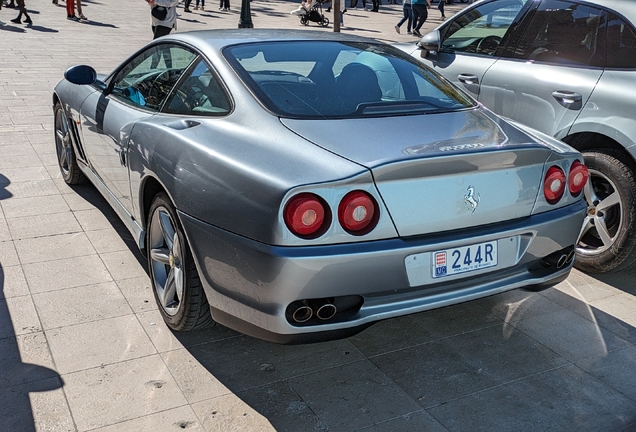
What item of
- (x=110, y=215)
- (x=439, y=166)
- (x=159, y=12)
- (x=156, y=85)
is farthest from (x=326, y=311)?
(x=159, y=12)

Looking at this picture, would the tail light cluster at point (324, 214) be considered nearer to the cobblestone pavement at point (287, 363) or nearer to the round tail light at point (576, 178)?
the cobblestone pavement at point (287, 363)

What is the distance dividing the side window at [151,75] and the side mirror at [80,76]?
19 cm

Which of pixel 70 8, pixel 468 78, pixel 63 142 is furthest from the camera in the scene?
pixel 70 8

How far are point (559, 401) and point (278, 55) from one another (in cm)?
220

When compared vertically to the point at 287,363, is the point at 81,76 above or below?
above

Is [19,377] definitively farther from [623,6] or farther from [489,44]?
[623,6]

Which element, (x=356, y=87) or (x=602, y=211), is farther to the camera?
(x=602, y=211)

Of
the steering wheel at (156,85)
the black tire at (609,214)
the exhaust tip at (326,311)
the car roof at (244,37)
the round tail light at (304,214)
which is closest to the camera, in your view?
the round tail light at (304,214)

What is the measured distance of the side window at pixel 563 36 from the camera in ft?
15.5

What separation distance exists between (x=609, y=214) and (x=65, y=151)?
4.17 metres

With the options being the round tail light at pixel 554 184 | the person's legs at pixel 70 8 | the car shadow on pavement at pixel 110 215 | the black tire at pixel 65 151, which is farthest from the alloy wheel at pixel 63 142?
the person's legs at pixel 70 8

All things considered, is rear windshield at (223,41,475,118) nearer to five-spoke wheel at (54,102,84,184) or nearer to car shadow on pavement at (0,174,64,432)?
car shadow on pavement at (0,174,64,432)

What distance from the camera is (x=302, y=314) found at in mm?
2865

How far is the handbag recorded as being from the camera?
1161cm
